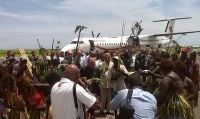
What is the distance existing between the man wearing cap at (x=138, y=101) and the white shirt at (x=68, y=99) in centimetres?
37

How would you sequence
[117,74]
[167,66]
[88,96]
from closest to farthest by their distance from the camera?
[88,96] → [167,66] → [117,74]

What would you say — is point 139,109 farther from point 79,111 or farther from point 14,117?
point 14,117

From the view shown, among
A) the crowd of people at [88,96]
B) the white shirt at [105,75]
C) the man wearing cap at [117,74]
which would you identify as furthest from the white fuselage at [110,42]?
the crowd of people at [88,96]

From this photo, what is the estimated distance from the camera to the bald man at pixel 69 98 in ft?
21.0

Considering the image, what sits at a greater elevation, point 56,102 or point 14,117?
point 56,102

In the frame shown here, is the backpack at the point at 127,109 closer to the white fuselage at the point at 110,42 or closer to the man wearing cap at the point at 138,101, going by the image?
the man wearing cap at the point at 138,101

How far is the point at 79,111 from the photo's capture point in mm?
6512

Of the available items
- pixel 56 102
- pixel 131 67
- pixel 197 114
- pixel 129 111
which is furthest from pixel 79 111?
pixel 131 67

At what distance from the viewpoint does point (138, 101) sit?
625 centimetres

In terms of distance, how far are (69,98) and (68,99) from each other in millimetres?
20

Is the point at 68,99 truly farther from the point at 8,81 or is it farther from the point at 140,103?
the point at 8,81

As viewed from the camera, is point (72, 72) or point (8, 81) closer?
point (72, 72)

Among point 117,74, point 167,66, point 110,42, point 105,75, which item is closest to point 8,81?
point 167,66

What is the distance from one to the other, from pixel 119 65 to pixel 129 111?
21.9ft
